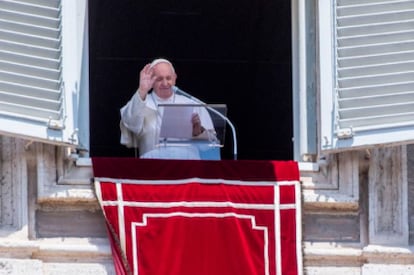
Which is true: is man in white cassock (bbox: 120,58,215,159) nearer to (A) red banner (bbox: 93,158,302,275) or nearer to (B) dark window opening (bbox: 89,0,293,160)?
(A) red banner (bbox: 93,158,302,275)

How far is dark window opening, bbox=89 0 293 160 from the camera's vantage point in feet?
46.5

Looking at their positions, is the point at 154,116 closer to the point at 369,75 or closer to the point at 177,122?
the point at 177,122

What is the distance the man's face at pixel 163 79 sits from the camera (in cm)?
1242

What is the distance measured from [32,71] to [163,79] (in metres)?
0.92

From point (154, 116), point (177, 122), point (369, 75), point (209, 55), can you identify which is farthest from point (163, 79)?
point (209, 55)

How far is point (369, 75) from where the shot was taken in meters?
11.9

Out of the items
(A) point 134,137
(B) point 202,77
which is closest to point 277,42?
(B) point 202,77

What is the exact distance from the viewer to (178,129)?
12.0 meters

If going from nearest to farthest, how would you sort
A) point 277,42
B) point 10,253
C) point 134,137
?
point 10,253 → point 134,137 → point 277,42

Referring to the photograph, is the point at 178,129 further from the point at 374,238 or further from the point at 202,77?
the point at 202,77

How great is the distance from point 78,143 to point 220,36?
311 centimetres

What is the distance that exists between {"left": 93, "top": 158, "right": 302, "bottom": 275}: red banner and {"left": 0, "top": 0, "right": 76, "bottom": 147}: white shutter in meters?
0.33

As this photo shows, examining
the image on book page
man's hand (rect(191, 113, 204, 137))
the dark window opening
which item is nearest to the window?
the image on book page

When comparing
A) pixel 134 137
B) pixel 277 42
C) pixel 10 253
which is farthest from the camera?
pixel 277 42
